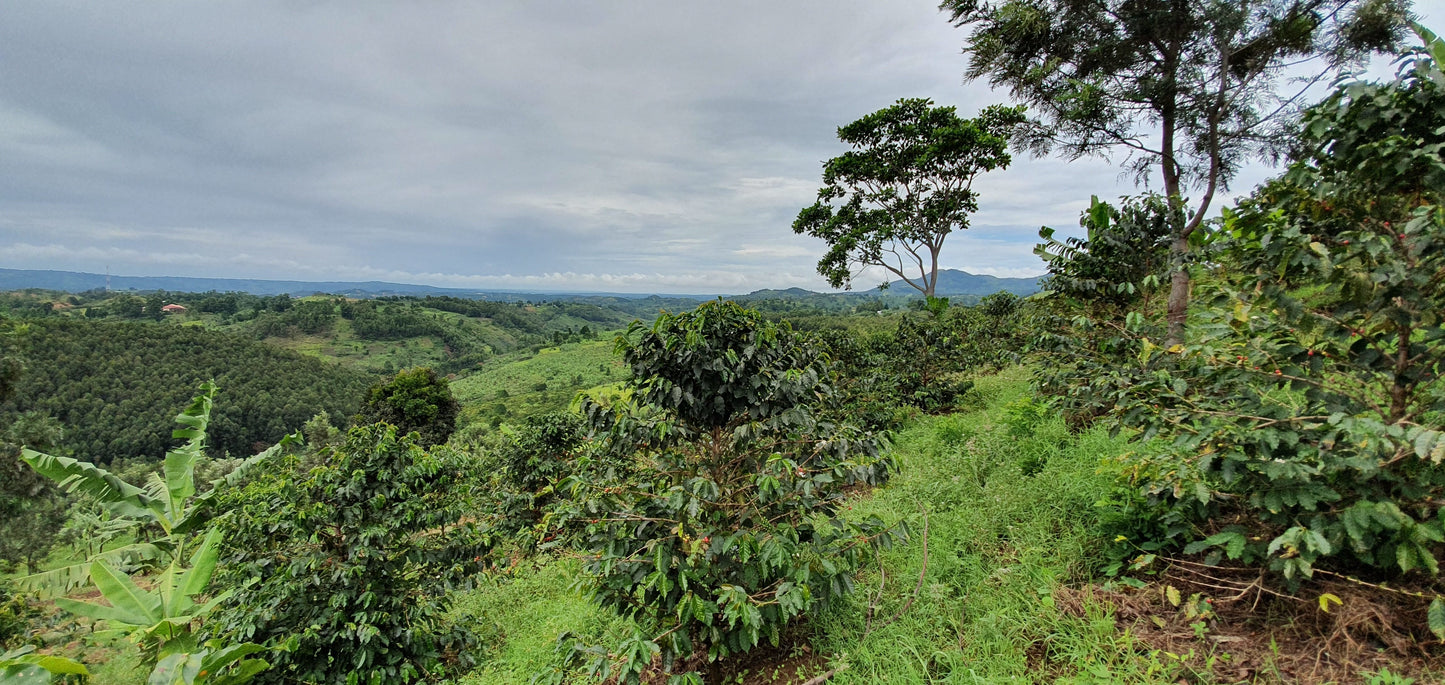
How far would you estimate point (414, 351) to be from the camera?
96.4 meters

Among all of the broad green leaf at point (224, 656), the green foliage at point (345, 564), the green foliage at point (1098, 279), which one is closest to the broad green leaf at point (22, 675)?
the broad green leaf at point (224, 656)

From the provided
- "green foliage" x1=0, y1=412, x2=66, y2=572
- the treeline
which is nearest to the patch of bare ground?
"green foliage" x1=0, y1=412, x2=66, y2=572

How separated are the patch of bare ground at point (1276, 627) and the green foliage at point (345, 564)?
5.27 metres

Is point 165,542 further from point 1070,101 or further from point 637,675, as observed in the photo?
point 1070,101

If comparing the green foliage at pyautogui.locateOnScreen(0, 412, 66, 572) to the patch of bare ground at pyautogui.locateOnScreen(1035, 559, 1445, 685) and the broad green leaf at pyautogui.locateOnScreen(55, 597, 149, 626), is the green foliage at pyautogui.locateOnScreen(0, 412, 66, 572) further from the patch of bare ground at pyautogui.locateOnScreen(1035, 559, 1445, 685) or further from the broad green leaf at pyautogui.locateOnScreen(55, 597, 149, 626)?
the patch of bare ground at pyautogui.locateOnScreen(1035, 559, 1445, 685)

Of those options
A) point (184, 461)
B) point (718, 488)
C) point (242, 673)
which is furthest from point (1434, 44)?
point (184, 461)

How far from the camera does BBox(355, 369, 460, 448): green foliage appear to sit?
27.3 m

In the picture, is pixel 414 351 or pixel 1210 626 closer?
pixel 1210 626

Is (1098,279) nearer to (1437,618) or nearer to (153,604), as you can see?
(1437,618)

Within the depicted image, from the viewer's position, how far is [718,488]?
2.84 metres

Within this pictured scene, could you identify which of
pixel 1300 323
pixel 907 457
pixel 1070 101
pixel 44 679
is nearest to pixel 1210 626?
pixel 1300 323

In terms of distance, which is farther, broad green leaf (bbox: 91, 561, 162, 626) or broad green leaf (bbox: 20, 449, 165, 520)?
broad green leaf (bbox: 20, 449, 165, 520)

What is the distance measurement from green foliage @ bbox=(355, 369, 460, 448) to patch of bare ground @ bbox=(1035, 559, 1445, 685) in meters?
30.6

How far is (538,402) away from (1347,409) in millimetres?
54277
